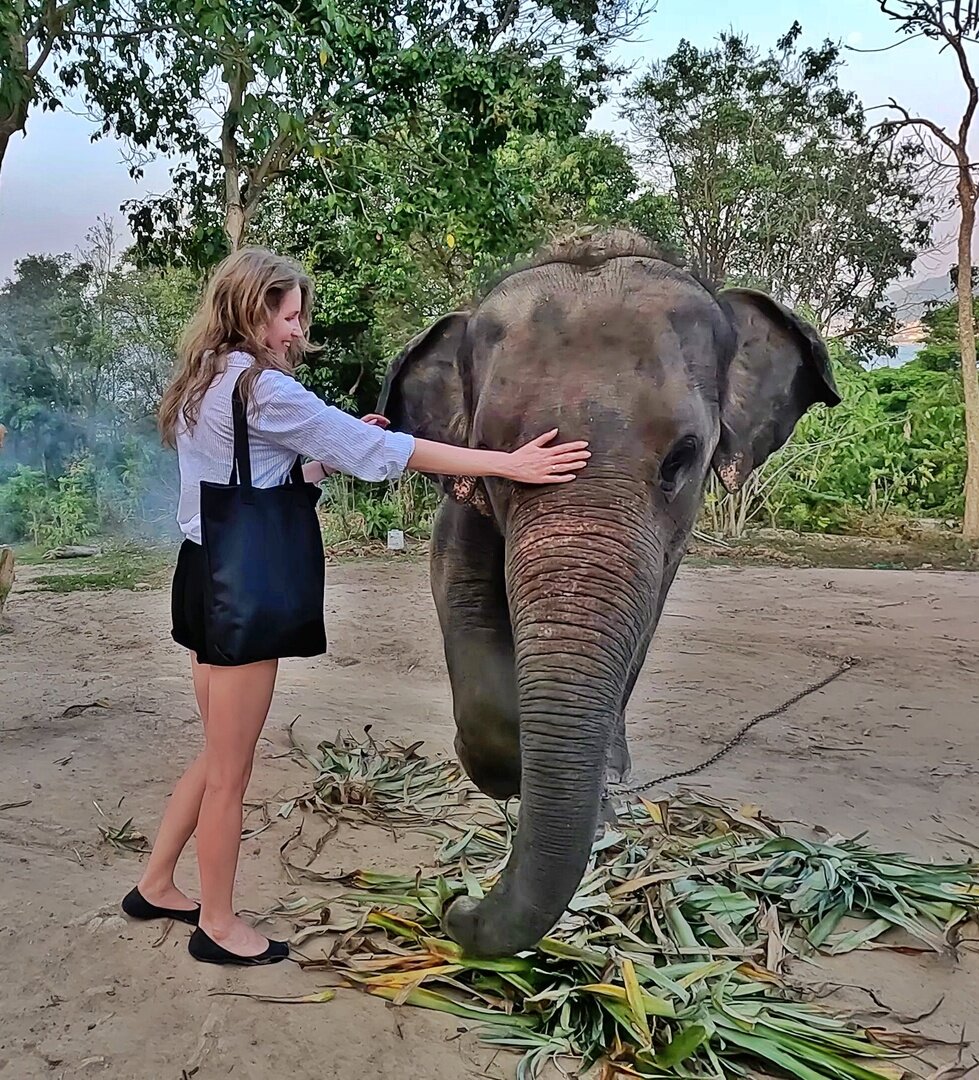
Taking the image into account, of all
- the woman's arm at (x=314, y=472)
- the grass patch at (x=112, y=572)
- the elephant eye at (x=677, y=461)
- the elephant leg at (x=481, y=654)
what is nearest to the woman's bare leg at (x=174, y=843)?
the woman's arm at (x=314, y=472)

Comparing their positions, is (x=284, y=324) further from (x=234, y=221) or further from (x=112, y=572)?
(x=112, y=572)

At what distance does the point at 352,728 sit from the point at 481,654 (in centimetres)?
166

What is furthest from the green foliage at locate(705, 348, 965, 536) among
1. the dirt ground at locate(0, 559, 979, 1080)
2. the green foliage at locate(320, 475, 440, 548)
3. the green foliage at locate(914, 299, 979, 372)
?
the dirt ground at locate(0, 559, 979, 1080)

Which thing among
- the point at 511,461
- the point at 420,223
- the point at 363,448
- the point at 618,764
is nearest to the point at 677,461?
the point at 511,461

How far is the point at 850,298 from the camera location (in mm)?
19938

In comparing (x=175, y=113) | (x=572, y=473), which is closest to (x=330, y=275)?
(x=175, y=113)

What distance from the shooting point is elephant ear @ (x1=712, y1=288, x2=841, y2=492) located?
11.5 ft

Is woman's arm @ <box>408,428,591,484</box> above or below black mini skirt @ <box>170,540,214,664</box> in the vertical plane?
above

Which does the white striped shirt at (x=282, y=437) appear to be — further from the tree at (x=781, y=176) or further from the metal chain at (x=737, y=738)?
the tree at (x=781, y=176)

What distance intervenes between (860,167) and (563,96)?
514 inches

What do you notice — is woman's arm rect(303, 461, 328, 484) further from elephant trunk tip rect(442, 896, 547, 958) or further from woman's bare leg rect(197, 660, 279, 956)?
elephant trunk tip rect(442, 896, 547, 958)

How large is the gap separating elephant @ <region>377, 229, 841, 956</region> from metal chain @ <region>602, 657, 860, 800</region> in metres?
0.70

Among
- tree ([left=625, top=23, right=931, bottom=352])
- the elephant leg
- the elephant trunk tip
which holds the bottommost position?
the elephant trunk tip

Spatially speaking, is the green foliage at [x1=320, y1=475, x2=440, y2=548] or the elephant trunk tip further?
the green foliage at [x1=320, y1=475, x2=440, y2=548]
